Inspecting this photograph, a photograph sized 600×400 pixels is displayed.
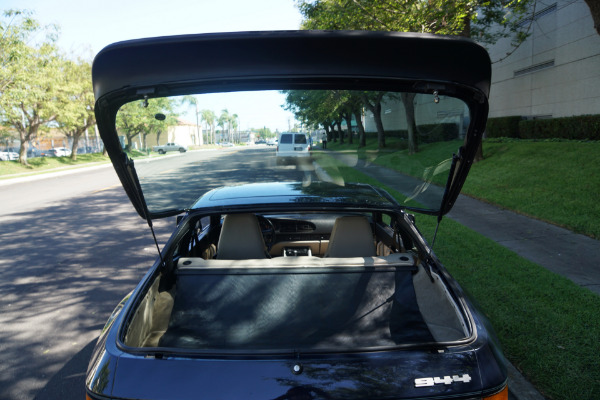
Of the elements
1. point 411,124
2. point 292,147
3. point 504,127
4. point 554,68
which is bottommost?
point 292,147

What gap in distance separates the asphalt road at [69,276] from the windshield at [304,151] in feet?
0.10

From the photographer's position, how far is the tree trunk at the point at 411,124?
2.71m

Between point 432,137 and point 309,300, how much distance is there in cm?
131

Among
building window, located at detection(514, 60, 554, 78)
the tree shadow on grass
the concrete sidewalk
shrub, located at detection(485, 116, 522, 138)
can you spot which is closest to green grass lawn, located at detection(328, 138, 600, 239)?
the concrete sidewalk

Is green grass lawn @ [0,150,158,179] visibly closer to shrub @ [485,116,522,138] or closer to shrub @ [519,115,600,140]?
shrub @ [485,116,522,138]

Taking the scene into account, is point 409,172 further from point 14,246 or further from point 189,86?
point 14,246

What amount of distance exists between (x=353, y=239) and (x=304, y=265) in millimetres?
580

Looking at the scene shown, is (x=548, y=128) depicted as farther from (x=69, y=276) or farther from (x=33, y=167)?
(x=33, y=167)

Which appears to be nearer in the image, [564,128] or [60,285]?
[60,285]

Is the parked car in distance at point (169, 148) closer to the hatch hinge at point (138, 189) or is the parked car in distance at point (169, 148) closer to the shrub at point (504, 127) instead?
the hatch hinge at point (138, 189)

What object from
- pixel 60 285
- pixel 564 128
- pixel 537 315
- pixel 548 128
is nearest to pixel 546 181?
pixel 564 128

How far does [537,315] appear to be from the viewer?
406cm

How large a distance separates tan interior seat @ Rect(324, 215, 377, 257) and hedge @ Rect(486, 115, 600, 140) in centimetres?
1303

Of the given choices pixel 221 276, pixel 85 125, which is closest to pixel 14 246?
pixel 221 276
